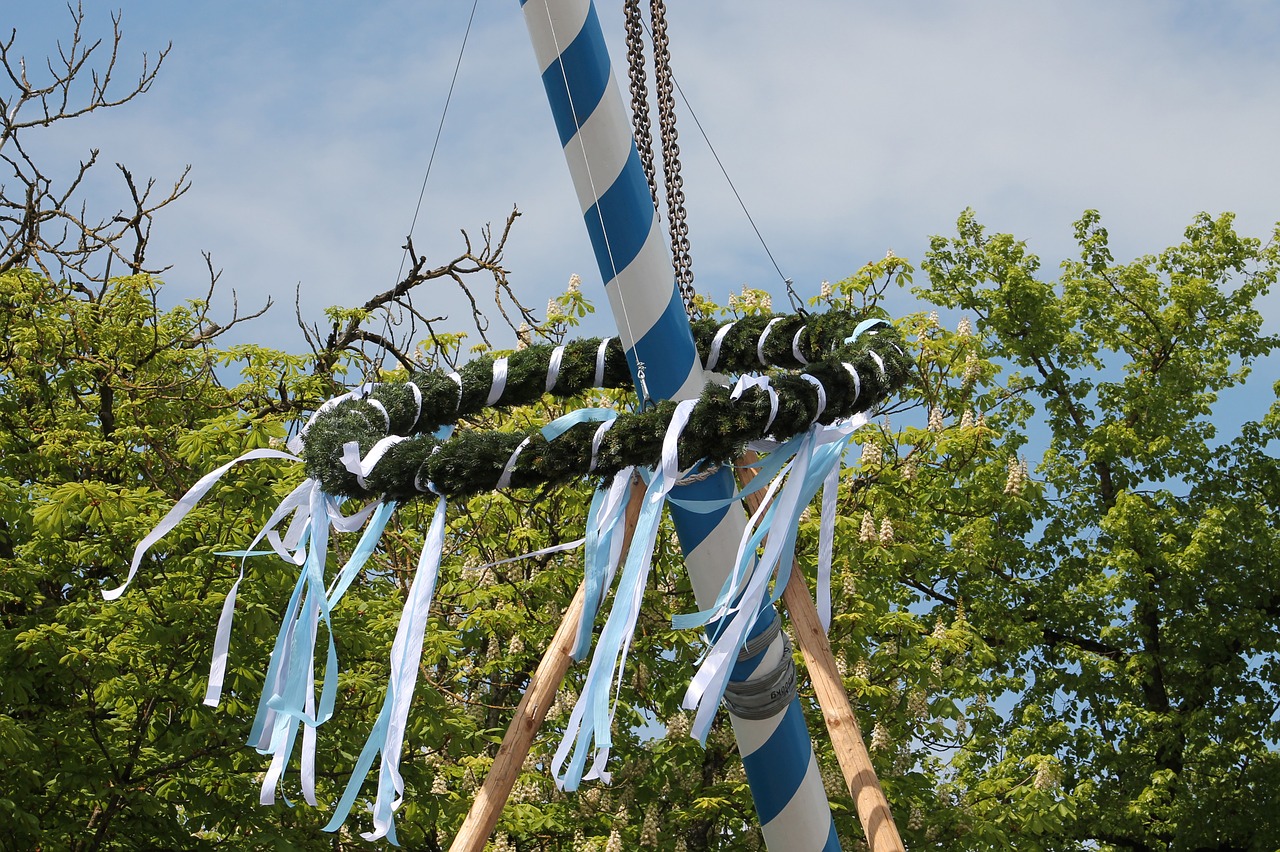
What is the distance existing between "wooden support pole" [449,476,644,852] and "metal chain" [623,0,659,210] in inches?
40.5

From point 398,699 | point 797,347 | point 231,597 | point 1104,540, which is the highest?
point 1104,540

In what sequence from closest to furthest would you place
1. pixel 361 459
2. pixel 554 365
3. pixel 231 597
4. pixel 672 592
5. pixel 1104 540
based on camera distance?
pixel 361 459 → pixel 231 597 → pixel 554 365 → pixel 672 592 → pixel 1104 540

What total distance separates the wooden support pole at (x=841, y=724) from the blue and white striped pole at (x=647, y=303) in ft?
0.29

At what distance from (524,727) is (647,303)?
1.26m

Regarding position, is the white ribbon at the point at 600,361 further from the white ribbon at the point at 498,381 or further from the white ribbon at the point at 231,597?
the white ribbon at the point at 231,597

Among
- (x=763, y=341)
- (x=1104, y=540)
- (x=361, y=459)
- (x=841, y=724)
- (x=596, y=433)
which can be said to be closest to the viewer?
(x=596, y=433)

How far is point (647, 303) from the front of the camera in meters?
4.29

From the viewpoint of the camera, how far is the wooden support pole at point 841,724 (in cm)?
416

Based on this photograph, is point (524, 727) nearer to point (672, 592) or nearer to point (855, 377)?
point (855, 377)

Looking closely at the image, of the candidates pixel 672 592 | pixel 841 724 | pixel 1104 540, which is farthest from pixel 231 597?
pixel 1104 540

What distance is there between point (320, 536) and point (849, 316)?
173 cm

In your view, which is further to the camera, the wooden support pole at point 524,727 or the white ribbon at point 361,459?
the wooden support pole at point 524,727

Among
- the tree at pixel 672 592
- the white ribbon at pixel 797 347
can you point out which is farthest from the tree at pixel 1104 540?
the white ribbon at pixel 797 347

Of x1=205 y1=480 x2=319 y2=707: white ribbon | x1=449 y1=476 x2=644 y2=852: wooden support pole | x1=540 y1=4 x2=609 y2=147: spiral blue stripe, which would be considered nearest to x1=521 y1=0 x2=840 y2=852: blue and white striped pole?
x1=540 y1=4 x2=609 y2=147: spiral blue stripe
